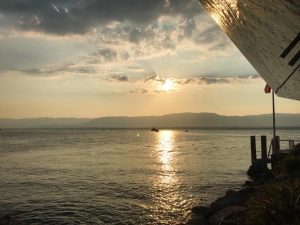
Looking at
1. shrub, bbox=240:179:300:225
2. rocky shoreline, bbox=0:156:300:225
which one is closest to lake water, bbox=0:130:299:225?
rocky shoreline, bbox=0:156:300:225

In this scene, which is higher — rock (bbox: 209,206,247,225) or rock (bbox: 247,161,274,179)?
rock (bbox: 209,206,247,225)

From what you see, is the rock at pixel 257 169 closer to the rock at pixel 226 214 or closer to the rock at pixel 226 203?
the rock at pixel 226 203

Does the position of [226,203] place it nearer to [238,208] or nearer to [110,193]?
[238,208]

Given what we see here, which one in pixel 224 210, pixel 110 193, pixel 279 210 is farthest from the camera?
pixel 110 193

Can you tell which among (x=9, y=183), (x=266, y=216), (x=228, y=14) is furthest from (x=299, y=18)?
(x=9, y=183)

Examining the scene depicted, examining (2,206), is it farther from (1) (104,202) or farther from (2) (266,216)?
(2) (266,216)

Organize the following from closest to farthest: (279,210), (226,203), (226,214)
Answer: (279,210), (226,214), (226,203)

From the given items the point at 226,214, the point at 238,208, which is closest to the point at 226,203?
the point at 238,208

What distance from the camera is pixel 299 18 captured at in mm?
3018

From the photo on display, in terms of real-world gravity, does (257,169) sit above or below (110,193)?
above

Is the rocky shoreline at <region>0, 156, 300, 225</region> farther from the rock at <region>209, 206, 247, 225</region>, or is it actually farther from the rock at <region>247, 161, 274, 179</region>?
the rock at <region>247, 161, 274, 179</region>

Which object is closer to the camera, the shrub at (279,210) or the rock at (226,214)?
the shrub at (279,210)

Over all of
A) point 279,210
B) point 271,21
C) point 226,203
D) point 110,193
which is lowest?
point 110,193

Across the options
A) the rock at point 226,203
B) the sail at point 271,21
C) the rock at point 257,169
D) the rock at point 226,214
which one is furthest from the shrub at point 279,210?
the rock at point 257,169
